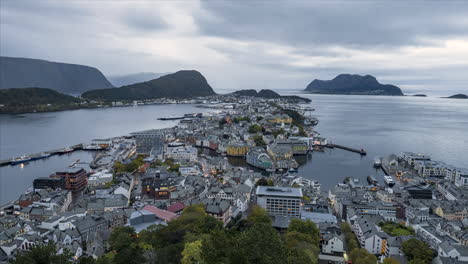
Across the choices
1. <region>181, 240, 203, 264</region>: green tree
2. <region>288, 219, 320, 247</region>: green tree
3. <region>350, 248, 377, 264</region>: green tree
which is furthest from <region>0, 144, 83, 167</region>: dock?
<region>350, 248, 377, 264</region>: green tree

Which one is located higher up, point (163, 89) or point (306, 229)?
point (163, 89)

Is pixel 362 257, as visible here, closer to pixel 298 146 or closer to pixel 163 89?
pixel 298 146

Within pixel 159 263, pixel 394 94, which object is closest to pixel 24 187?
pixel 159 263

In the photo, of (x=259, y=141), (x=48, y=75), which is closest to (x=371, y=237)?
(x=259, y=141)

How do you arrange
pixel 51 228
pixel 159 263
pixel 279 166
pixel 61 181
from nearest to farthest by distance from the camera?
pixel 159 263, pixel 51 228, pixel 61 181, pixel 279 166

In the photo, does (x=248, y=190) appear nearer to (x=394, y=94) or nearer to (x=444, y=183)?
(x=444, y=183)

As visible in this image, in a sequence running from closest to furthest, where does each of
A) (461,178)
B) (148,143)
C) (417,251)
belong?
1. (417,251)
2. (461,178)
3. (148,143)

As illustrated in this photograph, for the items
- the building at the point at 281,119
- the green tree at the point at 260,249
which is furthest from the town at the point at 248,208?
the building at the point at 281,119
